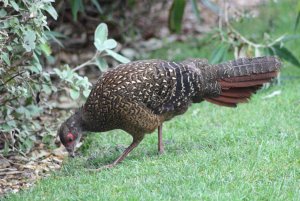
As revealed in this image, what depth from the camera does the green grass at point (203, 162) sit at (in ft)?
16.1

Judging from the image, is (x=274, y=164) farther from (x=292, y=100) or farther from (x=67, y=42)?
(x=67, y=42)

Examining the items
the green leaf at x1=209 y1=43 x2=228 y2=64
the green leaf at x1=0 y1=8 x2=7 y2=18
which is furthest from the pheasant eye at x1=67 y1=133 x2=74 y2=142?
the green leaf at x1=209 y1=43 x2=228 y2=64

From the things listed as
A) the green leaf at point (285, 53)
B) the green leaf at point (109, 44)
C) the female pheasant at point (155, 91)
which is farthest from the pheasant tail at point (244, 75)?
the green leaf at point (285, 53)

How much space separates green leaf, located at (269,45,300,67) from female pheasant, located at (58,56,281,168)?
1.97 metres

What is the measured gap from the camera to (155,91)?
19.4ft

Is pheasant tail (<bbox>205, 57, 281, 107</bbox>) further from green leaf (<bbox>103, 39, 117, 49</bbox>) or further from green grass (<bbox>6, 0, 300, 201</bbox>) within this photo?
green leaf (<bbox>103, 39, 117, 49</bbox>)

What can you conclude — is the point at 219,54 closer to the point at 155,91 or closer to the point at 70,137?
the point at 155,91

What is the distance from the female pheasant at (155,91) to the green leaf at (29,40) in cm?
69

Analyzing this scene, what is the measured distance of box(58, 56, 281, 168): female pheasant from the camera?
5852mm

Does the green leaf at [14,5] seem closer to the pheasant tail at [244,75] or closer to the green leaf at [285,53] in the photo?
the pheasant tail at [244,75]

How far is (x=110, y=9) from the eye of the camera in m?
10.1

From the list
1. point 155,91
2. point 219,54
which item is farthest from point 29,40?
point 219,54

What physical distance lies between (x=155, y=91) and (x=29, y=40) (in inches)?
44.6

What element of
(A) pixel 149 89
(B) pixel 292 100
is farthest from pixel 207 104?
(A) pixel 149 89
